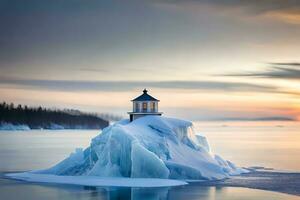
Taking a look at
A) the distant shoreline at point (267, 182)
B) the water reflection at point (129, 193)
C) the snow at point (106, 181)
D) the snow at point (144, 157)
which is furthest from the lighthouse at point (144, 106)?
the water reflection at point (129, 193)

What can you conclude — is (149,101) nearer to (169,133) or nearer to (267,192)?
(169,133)

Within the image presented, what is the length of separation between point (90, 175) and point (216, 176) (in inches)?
417

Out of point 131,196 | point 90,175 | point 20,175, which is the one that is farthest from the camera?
point 20,175

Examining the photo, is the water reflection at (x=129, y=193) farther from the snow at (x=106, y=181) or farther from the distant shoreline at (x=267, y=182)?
the distant shoreline at (x=267, y=182)

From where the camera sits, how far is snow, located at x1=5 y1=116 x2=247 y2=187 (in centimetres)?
4498

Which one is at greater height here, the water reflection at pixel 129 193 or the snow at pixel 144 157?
the snow at pixel 144 157

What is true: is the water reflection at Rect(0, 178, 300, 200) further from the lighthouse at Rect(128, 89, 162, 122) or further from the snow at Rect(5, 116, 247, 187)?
the lighthouse at Rect(128, 89, 162, 122)

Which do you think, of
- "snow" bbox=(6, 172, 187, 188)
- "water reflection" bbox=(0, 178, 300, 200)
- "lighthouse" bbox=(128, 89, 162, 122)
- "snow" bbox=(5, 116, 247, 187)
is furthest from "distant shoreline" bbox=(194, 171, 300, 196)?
"lighthouse" bbox=(128, 89, 162, 122)

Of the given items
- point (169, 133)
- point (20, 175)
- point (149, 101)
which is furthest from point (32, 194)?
point (149, 101)

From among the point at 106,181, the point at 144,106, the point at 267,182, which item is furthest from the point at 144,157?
the point at 144,106

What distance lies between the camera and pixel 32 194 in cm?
3853

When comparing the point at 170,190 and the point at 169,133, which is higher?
the point at 169,133

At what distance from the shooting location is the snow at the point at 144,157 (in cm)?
4498

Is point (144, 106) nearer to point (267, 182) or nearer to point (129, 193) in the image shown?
point (267, 182)
